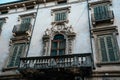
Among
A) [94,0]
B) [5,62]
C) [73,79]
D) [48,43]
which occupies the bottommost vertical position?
[73,79]

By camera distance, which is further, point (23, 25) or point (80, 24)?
point (23, 25)

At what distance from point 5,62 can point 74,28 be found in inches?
248

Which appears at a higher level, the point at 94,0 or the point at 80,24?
the point at 94,0

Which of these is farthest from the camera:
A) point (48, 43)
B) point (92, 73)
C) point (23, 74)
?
point (48, 43)

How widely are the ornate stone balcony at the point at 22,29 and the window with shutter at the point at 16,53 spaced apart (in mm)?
1171

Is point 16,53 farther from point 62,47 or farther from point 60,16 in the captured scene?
point 60,16

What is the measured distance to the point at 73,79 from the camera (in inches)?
470

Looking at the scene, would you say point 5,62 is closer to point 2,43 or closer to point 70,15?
point 2,43

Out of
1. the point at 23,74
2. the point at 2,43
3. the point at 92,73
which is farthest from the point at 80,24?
the point at 2,43

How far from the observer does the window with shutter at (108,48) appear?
1239cm

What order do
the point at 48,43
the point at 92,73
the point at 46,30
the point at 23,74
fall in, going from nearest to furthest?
1. the point at 92,73
2. the point at 23,74
3. the point at 48,43
4. the point at 46,30

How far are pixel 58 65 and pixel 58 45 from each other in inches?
110

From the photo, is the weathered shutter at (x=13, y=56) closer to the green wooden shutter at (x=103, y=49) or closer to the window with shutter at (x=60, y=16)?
the window with shutter at (x=60, y=16)

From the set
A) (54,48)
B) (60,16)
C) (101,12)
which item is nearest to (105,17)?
(101,12)
